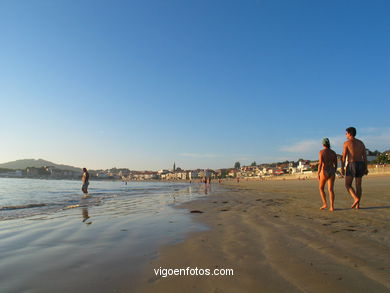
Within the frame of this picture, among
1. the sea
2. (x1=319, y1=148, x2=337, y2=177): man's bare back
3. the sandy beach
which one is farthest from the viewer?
(x1=319, y1=148, x2=337, y2=177): man's bare back

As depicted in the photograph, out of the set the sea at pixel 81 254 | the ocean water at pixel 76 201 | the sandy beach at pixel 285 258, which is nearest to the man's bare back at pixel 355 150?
the sandy beach at pixel 285 258

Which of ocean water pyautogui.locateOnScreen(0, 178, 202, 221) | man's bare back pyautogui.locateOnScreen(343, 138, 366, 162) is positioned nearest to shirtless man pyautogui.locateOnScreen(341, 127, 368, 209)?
man's bare back pyautogui.locateOnScreen(343, 138, 366, 162)

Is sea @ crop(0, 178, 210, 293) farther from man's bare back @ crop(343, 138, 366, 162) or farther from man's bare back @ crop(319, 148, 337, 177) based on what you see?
man's bare back @ crop(343, 138, 366, 162)

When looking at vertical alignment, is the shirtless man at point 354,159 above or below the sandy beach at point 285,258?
above

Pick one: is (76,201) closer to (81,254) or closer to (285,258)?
(81,254)

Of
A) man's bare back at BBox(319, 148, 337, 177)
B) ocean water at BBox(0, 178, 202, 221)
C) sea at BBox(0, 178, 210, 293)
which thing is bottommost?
→ ocean water at BBox(0, 178, 202, 221)

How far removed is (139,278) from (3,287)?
1066 millimetres

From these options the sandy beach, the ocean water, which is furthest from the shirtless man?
the ocean water

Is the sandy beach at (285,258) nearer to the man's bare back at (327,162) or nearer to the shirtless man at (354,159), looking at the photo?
the shirtless man at (354,159)

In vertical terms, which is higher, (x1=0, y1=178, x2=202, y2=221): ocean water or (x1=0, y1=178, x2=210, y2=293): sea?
(x1=0, y1=178, x2=210, y2=293): sea

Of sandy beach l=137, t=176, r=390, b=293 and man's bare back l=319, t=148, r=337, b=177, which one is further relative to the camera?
man's bare back l=319, t=148, r=337, b=177

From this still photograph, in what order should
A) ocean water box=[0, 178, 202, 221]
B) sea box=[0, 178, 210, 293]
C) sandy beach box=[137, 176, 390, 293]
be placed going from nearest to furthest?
sandy beach box=[137, 176, 390, 293]
sea box=[0, 178, 210, 293]
ocean water box=[0, 178, 202, 221]

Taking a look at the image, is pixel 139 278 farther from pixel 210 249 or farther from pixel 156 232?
pixel 156 232

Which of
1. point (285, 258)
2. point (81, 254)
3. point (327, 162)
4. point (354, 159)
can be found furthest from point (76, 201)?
point (285, 258)
